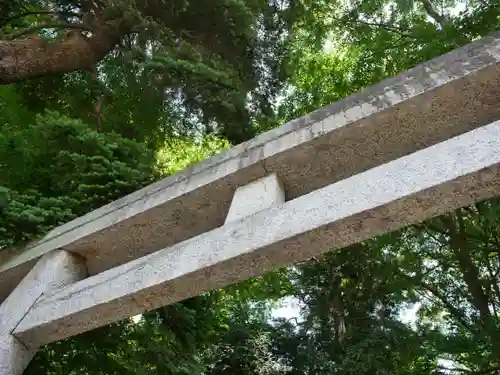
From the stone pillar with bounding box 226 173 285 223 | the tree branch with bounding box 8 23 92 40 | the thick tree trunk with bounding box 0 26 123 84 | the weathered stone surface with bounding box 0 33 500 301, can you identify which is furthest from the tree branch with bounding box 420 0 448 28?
the stone pillar with bounding box 226 173 285 223

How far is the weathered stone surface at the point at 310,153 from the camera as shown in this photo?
7.32ft

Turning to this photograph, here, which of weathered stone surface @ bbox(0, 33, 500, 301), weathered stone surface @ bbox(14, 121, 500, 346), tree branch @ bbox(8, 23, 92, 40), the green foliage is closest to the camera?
weathered stone surface @ bbox(14, 121, 500, 346)

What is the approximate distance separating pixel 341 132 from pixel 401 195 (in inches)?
23.9

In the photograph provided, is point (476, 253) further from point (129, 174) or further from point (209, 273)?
point (209, 273)

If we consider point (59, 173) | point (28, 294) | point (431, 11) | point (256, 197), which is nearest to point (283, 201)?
point (256, 197)

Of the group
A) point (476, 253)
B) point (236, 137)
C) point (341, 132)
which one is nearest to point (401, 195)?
point (341, 132)

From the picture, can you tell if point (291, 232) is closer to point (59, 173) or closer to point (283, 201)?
point (283, 201)

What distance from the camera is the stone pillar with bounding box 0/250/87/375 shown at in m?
2.47

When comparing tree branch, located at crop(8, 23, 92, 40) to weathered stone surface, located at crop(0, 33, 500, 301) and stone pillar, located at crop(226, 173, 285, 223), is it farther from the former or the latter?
stone pillar, located at crop(226, 173, 285, 223)

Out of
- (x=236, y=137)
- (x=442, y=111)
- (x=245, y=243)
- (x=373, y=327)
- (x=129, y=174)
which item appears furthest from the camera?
(x=373, y=327)

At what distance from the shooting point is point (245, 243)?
2107 millimetres

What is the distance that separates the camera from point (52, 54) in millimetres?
4926

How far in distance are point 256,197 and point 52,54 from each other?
344cm

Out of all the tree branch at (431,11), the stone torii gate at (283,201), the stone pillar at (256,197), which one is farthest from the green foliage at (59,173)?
the tree branch at (431,11)
